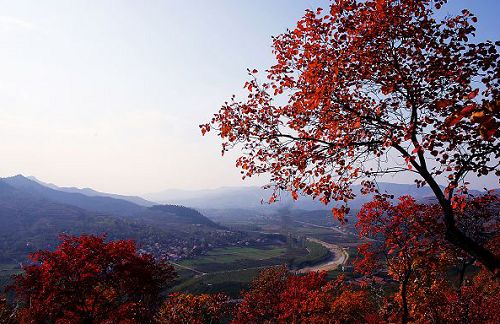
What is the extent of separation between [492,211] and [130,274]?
24.7 metres

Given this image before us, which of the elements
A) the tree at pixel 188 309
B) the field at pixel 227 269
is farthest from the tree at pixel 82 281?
the field at pixel 227 269

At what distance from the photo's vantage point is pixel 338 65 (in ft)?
37.7

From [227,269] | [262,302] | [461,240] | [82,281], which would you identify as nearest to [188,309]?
[82,281]

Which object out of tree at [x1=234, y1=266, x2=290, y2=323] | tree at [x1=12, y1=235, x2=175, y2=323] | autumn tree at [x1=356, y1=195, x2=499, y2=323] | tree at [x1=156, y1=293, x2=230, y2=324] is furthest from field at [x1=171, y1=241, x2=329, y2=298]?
tree at [x1=12, y1=235, x2=175, y2=323]

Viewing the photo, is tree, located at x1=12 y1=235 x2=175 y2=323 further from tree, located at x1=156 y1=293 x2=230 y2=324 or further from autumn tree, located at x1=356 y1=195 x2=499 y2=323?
autumn tree, located at x1=356 y1=195 x2=499 y2=323

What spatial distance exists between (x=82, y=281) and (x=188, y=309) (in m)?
8.56

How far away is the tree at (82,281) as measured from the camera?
78.0 ft

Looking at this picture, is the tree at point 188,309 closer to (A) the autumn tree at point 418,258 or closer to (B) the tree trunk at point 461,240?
(A) the autumn tree at point 418,258

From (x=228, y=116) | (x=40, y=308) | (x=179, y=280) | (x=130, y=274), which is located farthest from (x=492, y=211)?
(x=179, y=280)

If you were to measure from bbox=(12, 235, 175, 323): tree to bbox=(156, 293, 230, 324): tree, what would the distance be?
8.38 ft

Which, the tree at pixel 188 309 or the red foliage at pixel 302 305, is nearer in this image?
the tree at pixel 188 309

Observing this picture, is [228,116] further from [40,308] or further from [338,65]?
[40,308]

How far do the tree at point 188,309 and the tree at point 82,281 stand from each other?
101 inches

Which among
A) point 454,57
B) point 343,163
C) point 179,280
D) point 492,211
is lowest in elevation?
point 179,280
